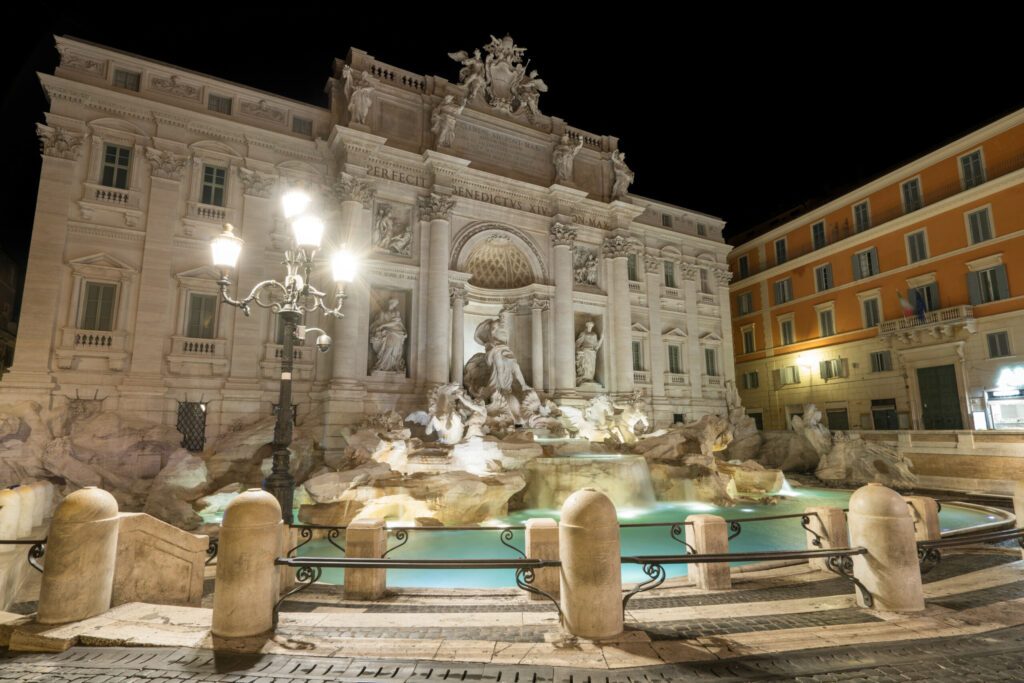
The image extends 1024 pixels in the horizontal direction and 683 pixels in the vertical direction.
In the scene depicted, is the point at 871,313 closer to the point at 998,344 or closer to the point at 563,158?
the point at 998,344

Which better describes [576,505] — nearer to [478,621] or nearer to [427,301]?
[478,621]

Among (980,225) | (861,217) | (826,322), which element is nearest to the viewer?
(980,225)

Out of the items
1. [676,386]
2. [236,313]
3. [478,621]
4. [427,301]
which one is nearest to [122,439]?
[236,313]

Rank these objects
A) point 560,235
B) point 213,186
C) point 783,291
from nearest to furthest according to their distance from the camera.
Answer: point 213,186
point 560,235
point 783,291

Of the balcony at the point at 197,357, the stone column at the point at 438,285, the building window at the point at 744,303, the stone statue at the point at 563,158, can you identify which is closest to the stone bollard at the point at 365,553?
the stone column at the point at 438,285

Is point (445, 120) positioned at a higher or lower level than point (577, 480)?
higher

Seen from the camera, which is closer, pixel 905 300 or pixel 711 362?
pixel 905 300

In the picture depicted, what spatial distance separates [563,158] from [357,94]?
31.9 ft

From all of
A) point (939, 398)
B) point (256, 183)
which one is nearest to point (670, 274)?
point (939, 398)

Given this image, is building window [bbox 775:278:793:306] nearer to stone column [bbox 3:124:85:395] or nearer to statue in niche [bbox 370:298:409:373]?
statue in niche [bbox 370:298:409:373]

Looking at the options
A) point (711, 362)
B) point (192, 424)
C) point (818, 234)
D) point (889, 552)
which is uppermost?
point (818, 234)

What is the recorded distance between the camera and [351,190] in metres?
19.0

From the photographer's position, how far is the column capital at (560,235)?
76.9 ft

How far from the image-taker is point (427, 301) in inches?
792
